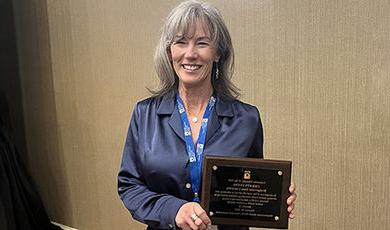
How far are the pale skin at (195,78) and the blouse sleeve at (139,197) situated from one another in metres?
0.04

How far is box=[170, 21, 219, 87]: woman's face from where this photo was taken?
1.42 m

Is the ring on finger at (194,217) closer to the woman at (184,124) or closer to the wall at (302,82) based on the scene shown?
the woman at (184,124)

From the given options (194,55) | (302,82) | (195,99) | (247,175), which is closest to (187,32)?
(194,55)

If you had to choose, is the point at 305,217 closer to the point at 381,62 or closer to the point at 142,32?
the point at 381,62

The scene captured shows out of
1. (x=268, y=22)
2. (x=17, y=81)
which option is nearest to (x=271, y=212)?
(x=268, y=22)

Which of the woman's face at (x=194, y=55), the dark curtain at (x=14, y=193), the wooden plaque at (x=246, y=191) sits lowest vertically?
the dark curtain at (x=14, y=193)

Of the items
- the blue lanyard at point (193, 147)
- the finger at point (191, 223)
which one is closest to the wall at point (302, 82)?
the blue lanyard at point (193, 147)

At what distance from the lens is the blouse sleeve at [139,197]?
4.58 feet

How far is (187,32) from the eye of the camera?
1.41 metres

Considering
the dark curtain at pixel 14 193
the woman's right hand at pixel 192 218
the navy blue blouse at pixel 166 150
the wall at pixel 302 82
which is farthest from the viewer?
the dark curtain at pixel 14 193

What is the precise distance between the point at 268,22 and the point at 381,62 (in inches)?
19.1

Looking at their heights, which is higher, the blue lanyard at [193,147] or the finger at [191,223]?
the blue lanyard at [193,147]

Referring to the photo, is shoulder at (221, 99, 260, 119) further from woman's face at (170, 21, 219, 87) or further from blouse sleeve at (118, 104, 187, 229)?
blouse sleeve at (118, 104, 187, 229)

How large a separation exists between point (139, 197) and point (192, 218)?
0.21 metres
